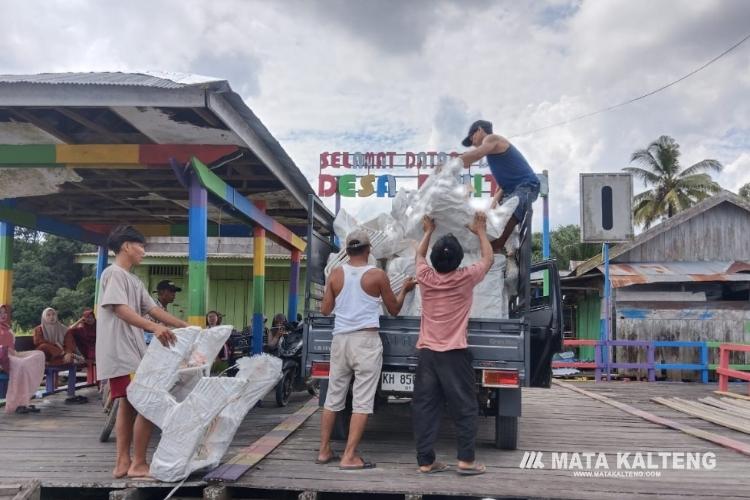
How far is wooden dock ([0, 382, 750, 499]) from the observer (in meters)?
3.91

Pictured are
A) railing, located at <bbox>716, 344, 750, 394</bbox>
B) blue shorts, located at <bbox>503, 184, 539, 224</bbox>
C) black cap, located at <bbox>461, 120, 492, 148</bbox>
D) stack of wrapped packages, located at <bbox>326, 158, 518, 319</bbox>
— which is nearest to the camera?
stack of wrapped packages, located at <bbox>326, 158, 518, 319</bbox>

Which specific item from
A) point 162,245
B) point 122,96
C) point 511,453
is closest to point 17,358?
point 122,96

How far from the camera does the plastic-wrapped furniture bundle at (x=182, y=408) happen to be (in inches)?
151

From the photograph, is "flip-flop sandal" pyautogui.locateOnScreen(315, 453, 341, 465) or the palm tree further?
the palm tree

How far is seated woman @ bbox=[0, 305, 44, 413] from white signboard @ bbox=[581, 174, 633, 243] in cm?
915

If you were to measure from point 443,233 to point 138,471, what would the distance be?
2.81 m

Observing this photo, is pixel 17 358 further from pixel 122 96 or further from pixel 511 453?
pixel 511 453

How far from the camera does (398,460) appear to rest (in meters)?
4.75

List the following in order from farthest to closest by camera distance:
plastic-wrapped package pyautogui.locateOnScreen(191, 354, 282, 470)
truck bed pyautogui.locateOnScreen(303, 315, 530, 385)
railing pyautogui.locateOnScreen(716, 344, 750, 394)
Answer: railing pyautogui.locateOnScreen(716, 344, 750, 394) → truck bed pyautogui.locateOnScreen(303, 315, 530, 385) → plastic-wrapped package pyautogui.locateOnScreen(191, 354, 282, 470)

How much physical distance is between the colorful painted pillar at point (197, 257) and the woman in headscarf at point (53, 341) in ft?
7.54

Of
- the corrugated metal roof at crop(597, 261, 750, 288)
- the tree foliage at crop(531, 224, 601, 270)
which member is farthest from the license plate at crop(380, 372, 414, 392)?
the tree foliage at crop(531, 224, 601, 270)

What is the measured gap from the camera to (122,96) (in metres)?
5.72

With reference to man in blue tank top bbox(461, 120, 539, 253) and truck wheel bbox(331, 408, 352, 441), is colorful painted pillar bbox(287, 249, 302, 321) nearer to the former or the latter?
truck wheel bbox(331, 408, 352, 441)

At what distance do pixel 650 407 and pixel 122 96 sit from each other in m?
7.43
